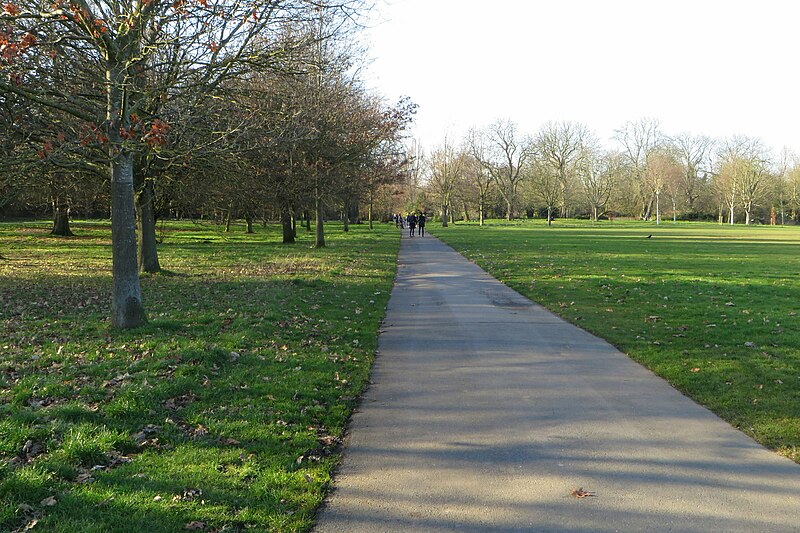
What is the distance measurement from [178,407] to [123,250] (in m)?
4.40

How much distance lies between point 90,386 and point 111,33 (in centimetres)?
544

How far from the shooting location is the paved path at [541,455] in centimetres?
380

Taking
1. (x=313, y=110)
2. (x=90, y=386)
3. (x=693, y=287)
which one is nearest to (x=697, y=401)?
(x=90, y=386)

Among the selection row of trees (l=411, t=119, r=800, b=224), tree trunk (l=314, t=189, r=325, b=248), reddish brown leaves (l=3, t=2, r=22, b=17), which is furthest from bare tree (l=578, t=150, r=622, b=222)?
reddish brown leaves (l=3, t=2, r=22, b=17)

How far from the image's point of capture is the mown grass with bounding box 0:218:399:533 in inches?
150

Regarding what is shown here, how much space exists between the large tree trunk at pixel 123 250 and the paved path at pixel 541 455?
3.99m

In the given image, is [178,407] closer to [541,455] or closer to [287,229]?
[541,455]

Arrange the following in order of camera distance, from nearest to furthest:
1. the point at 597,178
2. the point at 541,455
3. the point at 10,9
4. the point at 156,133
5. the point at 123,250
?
the point at 541,455
the point at 10,9
the point at 156,133
the point at 123,250
the point at 597,178

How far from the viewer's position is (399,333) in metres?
9.74

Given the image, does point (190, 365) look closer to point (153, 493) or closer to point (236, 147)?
point (153, 493)

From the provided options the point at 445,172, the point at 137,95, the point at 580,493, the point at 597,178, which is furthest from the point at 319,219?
the point at 597,178

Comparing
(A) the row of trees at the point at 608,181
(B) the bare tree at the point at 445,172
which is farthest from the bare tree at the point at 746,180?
(B) the bare tree at the point at 445,172

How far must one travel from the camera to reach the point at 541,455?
4773 millimetres

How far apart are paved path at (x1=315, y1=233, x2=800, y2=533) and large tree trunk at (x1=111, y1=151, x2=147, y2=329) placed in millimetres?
3985
